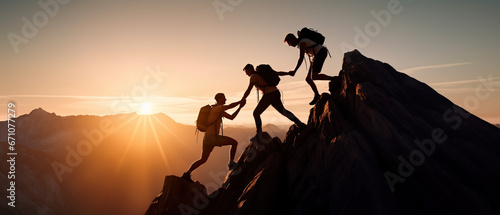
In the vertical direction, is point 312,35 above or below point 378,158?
above

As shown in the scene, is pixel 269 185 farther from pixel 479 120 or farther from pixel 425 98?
pixel 479 120

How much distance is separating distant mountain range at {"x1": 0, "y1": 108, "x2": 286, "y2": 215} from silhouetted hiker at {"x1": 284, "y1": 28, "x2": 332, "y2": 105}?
4036 inches

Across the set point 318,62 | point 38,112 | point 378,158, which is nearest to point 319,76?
point 318,62

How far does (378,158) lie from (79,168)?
183 metres

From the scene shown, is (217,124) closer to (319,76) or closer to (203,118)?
(203,118)

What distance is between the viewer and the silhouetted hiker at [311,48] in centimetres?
1088

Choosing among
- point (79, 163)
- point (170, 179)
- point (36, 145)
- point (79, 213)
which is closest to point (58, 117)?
point (36, 145)

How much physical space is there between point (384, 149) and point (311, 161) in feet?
7.83

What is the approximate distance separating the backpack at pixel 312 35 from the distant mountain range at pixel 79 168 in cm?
10280

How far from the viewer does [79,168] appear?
504 feet

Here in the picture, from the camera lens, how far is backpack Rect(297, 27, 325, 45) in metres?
11.1

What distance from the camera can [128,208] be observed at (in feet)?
455

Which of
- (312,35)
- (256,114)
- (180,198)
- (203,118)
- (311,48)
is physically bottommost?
(180,198)

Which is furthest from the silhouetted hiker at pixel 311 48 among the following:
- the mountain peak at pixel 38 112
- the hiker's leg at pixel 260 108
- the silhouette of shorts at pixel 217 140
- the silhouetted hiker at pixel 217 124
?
the mountain peak at pixel 38 112
